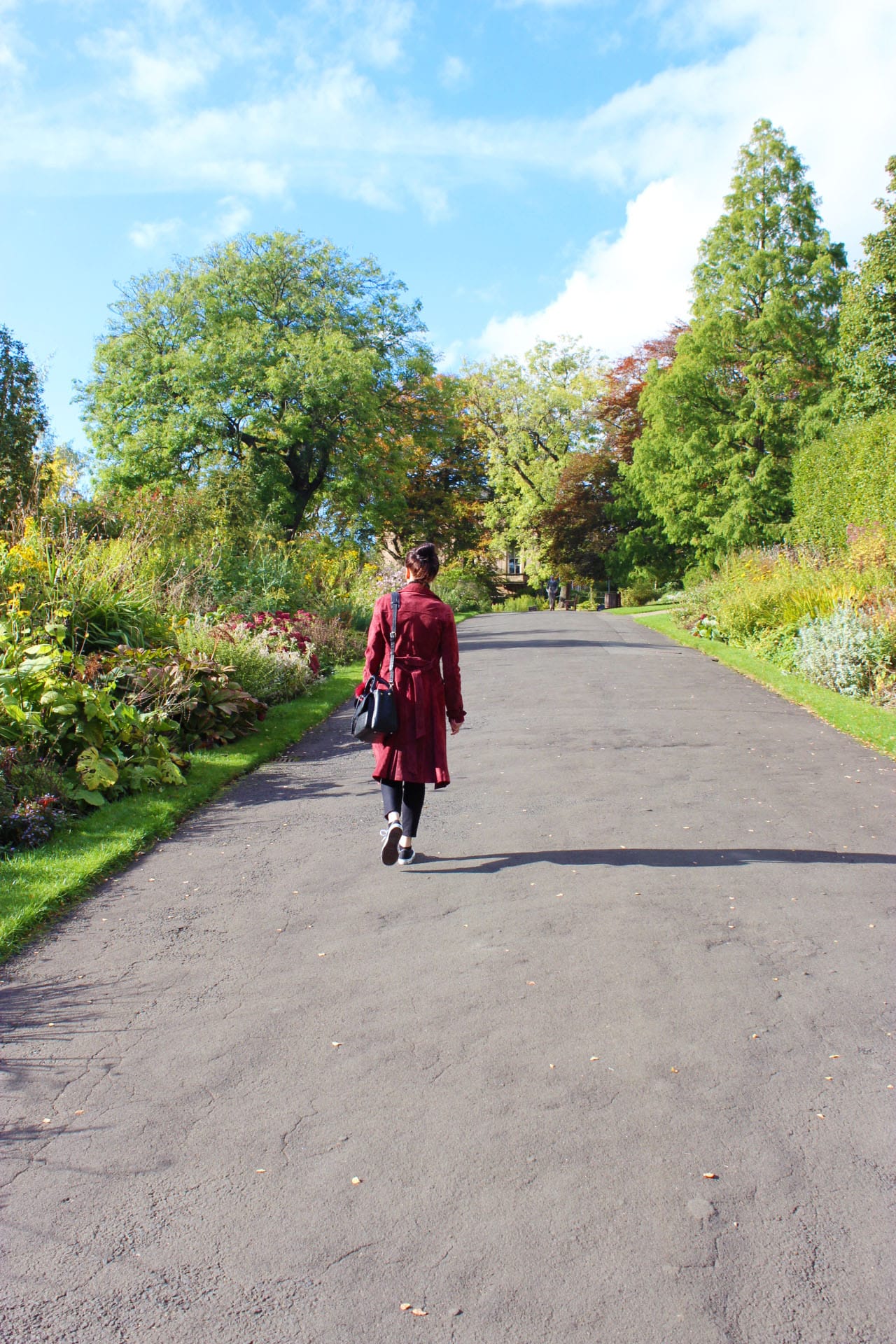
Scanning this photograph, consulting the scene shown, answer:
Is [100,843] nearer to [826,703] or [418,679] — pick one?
[418,679]

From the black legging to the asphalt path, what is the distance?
318 millimetres

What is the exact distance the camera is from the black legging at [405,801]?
247 inches

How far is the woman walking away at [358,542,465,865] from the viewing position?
6.19m

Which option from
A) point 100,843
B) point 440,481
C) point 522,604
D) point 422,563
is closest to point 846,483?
point 422,563

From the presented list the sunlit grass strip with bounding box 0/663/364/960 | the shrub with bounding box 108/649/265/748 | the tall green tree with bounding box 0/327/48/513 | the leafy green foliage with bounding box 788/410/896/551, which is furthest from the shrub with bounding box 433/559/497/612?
the sunlit grass strip with bounding box 0/663/364/960

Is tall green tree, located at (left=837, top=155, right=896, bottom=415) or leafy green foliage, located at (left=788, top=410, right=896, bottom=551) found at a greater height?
tall green tree, located at (left=837, top=155, right=896, bottom=415)

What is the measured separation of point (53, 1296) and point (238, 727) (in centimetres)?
832

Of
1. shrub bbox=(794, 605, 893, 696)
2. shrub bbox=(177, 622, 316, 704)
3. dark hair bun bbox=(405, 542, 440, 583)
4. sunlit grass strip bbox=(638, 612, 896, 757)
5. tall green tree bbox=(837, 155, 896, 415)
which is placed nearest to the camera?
dark hair bun bbox=(405, 542, 440, 583)

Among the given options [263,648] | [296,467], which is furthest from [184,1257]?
[296,467]

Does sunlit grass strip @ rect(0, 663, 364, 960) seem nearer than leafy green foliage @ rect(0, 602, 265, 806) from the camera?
Yes

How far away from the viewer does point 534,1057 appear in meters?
3.76

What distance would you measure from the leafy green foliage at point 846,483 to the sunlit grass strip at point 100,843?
12.6 m

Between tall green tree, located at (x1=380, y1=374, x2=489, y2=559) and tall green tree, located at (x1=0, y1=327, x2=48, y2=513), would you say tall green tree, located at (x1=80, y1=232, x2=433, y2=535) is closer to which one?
tall green tree, located at (x1=380, y1=374, x2=489, y2=559)

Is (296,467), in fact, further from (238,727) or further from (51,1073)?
(51,1073)
